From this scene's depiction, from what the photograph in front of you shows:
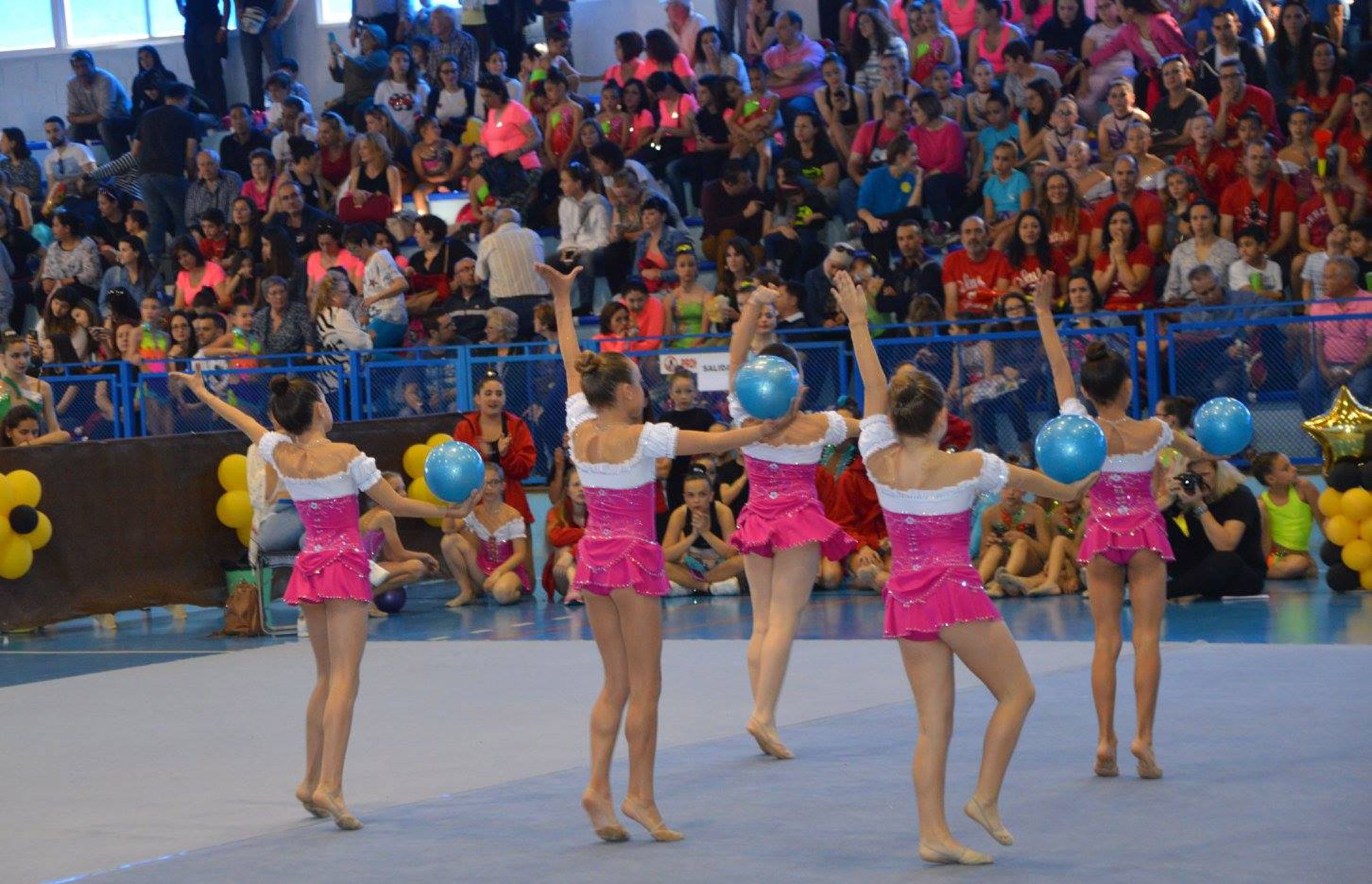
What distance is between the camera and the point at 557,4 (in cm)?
1941

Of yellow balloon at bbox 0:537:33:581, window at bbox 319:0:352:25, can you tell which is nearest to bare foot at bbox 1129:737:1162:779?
yellow balloon at bbox 0:537:33:581

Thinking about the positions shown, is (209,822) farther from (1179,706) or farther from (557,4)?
(557,4)

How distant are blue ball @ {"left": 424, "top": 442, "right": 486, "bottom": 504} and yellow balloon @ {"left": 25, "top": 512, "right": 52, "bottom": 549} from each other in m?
5.84

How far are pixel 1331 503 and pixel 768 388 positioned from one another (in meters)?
6.33

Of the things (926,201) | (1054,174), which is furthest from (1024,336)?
(926,201)

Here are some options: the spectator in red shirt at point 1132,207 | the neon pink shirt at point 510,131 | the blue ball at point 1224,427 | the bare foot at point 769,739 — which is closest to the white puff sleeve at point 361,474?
the bare foot at point 769,739

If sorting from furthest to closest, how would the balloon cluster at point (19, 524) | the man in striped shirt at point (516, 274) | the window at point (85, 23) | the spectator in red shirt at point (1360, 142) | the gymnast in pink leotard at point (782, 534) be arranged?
the window at point (85, 23)
the man in striped shirt at point (516, 274)
the spectator in red shirt at point (1360, 142)
the balloon cluster at point (19, 524)
the gymnast in pink leotard at point (782, 534)

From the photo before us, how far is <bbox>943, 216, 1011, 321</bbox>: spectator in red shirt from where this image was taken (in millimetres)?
13633

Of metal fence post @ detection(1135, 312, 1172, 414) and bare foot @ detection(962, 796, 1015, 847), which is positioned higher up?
metal fence post @ detection(1135, 312, 1172, 414)

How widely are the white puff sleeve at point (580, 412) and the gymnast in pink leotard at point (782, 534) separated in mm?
1235

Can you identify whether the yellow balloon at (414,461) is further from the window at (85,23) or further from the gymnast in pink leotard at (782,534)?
the window at (85,23)

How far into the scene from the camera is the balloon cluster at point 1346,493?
10969 mm

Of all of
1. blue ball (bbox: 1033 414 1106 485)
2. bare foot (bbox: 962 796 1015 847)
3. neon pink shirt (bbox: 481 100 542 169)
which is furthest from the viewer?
neon pink shirt (bbox: 481 100 542 169)

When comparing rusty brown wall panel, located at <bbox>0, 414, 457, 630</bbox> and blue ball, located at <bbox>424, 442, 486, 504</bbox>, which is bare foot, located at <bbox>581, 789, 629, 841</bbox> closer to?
blue ball, located at <bbox>424, 442, 486, 504</bbox>
